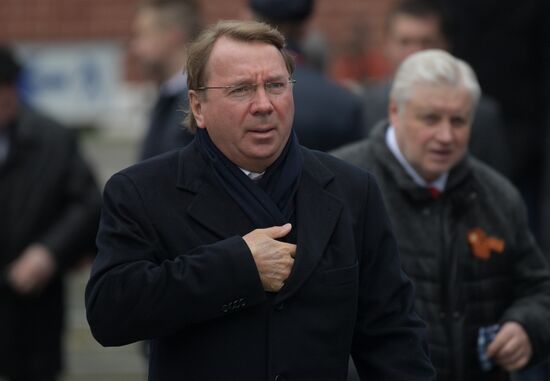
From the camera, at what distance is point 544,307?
5055mm

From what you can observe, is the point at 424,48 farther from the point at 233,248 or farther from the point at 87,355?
the point at 87,355

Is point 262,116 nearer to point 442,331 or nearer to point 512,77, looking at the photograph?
point 442,331

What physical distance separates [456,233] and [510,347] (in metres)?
0.41

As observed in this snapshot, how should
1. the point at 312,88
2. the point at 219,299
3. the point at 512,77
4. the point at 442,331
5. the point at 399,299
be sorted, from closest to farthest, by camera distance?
the point at 219,299, the point at 399,299, the point at 442,331, the point at 312,88, the point at 512,77

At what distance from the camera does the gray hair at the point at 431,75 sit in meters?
5.15

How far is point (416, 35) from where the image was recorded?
704 cm

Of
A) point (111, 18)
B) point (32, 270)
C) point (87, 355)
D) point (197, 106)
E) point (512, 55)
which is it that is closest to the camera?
point (197, 106)

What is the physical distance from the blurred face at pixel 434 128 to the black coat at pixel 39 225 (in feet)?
10.4

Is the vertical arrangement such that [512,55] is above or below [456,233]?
above

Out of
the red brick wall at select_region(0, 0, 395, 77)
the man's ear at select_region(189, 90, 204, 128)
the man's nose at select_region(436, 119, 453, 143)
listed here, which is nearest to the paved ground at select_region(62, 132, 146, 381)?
the man's nose at select_region(436, 119, 453, 143)

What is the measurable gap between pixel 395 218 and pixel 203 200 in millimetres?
1288

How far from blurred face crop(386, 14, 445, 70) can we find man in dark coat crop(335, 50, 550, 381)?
71.1 inches

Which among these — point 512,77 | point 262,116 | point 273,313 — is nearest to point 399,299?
point 273,313

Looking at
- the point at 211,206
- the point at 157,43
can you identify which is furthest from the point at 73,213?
the point at 211,206
